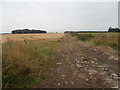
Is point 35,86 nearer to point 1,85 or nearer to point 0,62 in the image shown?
point 1,85

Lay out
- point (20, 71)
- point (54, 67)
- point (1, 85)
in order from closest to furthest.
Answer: point (1, 85), point (20, 71), point (54, 67)

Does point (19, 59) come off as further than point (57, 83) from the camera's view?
Yes

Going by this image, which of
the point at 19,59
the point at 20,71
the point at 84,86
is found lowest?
the point at 84,86

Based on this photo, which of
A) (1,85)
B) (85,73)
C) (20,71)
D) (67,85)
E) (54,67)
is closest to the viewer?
(1,85)

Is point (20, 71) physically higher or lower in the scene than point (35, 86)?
higher

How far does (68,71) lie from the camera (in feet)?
14.4

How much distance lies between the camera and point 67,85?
11.2 feet

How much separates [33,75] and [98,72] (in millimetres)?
2098

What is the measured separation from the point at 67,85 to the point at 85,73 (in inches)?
40.4

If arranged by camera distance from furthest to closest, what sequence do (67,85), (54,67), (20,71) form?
(54,67) < (20,71) < (67,85)

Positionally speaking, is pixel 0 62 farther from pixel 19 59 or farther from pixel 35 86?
pixel 35 86

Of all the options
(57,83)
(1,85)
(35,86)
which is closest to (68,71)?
(57,83)

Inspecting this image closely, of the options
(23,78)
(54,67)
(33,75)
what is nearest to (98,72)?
(54,67)

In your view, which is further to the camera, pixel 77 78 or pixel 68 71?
pixel 68 71
